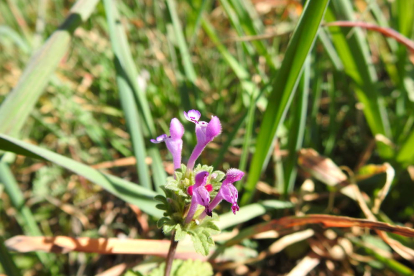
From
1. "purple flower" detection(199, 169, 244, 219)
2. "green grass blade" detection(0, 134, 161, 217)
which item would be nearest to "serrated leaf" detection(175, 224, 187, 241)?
"purple flower" detection(199, 169, 244, 219)

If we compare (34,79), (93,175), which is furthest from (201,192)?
(34,79)

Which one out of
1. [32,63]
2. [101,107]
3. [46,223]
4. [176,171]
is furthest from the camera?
[101,107]

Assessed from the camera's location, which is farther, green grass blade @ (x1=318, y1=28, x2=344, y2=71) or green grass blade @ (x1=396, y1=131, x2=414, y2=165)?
green grass blade @ (x1=318, y1=28, x2=344, y2=71)

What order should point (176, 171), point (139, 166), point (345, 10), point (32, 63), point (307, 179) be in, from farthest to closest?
point (307, 179) < point (345, 10) < point (139, 166) < point (32, 63) < point (176, 171)

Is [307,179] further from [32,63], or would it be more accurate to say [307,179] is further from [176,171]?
[32,63]

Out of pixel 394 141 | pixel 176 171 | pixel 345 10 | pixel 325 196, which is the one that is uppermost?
pixel 345 10

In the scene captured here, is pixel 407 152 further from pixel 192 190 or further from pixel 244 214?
pixel 192 190

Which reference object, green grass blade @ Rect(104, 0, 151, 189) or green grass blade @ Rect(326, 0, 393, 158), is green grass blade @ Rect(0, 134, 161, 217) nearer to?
green grass blade @ Rect(104, 0, 151, 189)

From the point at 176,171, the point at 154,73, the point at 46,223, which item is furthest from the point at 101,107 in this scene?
the point at 176,171
